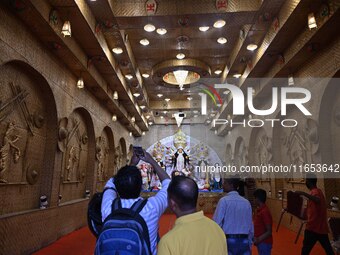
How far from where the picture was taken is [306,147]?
6793 millimetres

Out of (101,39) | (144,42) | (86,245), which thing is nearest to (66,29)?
(101,39)

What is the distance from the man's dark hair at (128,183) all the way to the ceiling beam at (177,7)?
461 cm

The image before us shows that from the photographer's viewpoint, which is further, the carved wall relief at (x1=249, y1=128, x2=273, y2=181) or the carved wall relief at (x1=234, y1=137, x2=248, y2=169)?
the carved wall relief at (x1=234, y1=137, x2=248, y2=169)

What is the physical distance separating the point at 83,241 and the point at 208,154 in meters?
11.6

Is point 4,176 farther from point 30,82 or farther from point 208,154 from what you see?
point 208,154

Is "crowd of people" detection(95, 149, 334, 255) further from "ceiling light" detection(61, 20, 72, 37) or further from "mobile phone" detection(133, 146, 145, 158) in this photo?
"ceiling light" detection(61, 20, 72, 37)

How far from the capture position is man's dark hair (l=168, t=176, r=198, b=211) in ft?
4.64

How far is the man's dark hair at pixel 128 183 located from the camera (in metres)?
1.67

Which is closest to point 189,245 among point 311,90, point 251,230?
point 251,230

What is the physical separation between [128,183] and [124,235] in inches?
12.1

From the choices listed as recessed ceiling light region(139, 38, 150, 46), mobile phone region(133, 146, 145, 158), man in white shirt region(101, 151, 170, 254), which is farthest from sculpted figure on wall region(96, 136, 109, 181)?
man in white shirt region(101, 151, 170, 254)

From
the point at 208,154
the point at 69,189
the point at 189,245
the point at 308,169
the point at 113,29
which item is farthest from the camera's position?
the point at 208,154

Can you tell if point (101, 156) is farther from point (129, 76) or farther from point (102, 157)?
point (129, 76)

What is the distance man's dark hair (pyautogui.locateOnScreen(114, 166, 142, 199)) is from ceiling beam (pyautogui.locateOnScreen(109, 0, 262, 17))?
461cm
